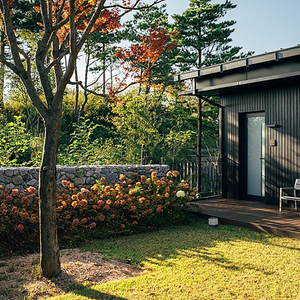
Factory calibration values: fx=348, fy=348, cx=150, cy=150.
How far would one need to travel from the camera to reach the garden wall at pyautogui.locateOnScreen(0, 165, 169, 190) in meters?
6.14

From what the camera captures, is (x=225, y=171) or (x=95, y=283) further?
(x=225, y=171)

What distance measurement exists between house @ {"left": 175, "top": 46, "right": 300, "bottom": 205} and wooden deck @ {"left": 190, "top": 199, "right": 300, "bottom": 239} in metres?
0.63

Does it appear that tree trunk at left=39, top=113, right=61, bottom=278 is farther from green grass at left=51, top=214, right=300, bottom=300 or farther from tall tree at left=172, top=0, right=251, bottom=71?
tall tree at left=172, top=0, right=251, bottom=71

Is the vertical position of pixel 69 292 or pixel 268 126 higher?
pixel 268 126

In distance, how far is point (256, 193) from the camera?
8625 mm

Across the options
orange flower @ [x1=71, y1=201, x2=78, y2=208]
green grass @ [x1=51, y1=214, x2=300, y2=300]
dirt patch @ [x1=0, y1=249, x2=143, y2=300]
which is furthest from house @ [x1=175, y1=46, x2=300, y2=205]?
dirt patch @ [x1=0, y1=249, x2=143, y2=300]

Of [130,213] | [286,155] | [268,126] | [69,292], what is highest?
[268,126]

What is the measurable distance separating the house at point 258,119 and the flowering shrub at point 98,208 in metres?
2.16

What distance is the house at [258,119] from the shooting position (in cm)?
750

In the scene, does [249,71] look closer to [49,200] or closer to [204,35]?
[49,200]

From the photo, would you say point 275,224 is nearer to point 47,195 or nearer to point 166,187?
Result: point 166,187

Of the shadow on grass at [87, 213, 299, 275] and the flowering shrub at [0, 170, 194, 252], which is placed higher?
the flowering shrub at [0, 170, 194, 252]

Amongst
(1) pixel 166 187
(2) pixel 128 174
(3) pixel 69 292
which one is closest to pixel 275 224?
(1) pixel 166 187

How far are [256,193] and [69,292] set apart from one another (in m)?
6.13
